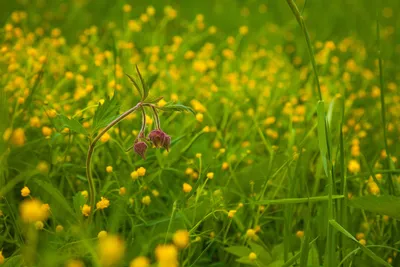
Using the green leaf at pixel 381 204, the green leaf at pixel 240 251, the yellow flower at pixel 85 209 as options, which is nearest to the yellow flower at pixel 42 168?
the yellow flower at pixel 85 209

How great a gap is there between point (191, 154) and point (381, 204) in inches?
29.4

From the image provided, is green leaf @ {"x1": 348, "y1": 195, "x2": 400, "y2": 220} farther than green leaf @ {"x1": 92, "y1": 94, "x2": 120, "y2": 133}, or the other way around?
green leaf @ {"x1": 348, "y1": 195, "x2": 400, "y2": 220}

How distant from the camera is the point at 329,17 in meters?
4.39

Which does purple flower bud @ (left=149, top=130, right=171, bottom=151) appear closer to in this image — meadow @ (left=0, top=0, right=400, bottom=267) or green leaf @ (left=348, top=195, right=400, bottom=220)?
meadow @ (left=0, top=0, right=400, bottom=267)

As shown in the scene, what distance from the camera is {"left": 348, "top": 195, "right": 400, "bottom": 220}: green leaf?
1.30 meters

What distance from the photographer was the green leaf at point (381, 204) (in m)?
1.30

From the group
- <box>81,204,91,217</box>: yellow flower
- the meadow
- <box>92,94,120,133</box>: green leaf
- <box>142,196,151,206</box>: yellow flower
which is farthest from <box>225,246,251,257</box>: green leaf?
<box>92,94,120,133</box>: green leaf

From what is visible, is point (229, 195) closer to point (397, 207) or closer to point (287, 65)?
point (397, 207)

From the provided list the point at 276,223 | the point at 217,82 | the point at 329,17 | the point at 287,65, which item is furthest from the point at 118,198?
the point at 329,17

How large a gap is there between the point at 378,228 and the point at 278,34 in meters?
2.38

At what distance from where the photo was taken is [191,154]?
1.90 metres

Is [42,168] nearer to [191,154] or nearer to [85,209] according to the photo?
[85,209]

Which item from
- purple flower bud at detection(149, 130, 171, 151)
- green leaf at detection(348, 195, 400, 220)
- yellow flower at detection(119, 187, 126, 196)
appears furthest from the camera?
yellow flower at detection(119, 187, 126, 196)

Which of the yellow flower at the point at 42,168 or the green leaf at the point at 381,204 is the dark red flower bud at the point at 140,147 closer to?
the yellow flower at the point at 42,168
